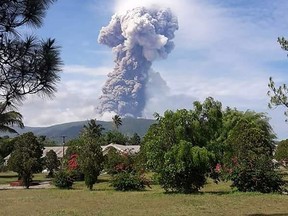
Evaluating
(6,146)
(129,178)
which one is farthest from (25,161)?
(6,146)

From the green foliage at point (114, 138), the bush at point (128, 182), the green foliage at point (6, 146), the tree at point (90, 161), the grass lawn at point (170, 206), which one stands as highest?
the green foliage at point (114, 138)

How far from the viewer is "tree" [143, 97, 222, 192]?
27250mm

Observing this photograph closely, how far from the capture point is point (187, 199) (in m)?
23.3

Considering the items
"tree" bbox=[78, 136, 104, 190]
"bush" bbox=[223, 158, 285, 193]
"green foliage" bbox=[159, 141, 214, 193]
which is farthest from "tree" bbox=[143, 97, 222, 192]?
"tree" bbox=[78, 136, 104, 190]

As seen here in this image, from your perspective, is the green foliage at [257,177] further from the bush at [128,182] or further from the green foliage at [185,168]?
the bush at [128,182]

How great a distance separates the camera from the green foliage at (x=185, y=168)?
88.8ft

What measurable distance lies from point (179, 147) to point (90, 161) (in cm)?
893

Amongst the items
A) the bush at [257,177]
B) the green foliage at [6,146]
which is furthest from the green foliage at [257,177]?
the green foliage at [6,146]

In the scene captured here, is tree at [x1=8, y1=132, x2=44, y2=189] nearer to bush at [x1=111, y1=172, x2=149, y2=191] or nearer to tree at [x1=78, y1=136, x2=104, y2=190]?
tree at [x1=78, y1=136, x2=104, y2=190]

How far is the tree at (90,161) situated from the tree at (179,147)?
5.56m

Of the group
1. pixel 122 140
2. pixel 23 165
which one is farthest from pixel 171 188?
pixel 122 140

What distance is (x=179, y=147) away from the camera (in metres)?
27.5

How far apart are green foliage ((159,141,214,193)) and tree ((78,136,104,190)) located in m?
7.49

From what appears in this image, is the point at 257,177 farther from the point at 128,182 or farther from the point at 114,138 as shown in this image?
the point at 114,138
